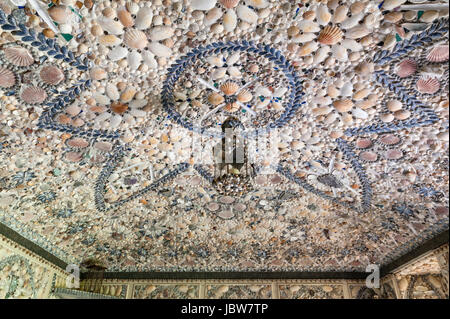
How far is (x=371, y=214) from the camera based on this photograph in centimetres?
277

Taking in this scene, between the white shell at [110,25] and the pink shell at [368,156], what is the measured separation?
1.55m

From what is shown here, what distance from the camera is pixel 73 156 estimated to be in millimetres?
2207

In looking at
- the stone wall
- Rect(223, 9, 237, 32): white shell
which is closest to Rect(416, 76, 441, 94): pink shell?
Rect(223, 9, 237, 32): white shell

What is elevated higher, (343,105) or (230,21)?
(230,21)

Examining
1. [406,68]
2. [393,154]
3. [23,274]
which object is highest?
[406,68]

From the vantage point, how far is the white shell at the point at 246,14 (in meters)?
1.45

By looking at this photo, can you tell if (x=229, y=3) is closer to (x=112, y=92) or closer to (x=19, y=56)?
(x=112, y=92)

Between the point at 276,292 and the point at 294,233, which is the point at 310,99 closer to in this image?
the point at 294,233

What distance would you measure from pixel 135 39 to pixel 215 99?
20.3 inches

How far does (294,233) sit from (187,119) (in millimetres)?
1754

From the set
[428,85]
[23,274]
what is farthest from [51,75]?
[23,274]

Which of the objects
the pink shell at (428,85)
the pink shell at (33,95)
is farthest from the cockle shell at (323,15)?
the pink shell at (33,95)

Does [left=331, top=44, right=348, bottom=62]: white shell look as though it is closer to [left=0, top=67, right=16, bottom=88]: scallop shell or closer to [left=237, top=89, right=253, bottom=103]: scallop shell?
[left=237, top=89, right=253, bottom=103]: scallop shell

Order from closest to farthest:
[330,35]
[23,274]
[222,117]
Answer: [330,35], [222,117], [23,274]
